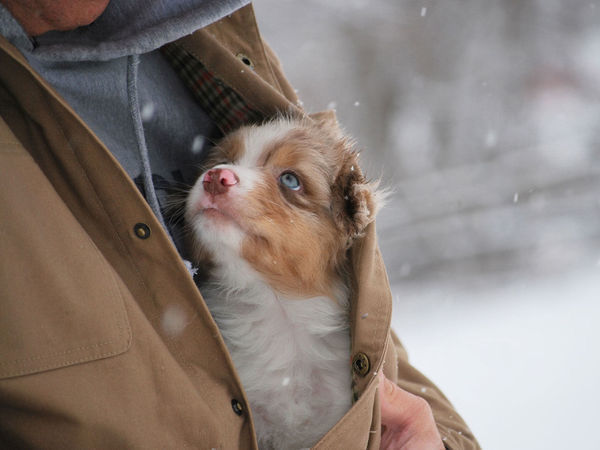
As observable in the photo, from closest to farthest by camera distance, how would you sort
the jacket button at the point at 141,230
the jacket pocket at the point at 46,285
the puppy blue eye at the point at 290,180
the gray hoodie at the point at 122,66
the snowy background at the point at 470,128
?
the jacket pocket at the point at 46,285 < the jacket button at the point at 141,230 < the gray hoodie at the point at 122,66 < the puppy blue eye at the point at 290,180 < the snowy background at the point at 470,128

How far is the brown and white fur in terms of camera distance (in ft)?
6.64

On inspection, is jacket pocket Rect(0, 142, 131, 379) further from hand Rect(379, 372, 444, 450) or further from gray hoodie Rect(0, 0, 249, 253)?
hand Rect(379, 372, 444, 450)

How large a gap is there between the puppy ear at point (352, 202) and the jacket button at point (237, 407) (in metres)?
0.81

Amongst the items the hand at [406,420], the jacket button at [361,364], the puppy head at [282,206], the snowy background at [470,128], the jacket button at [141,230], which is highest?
the snowy background at [470,128]

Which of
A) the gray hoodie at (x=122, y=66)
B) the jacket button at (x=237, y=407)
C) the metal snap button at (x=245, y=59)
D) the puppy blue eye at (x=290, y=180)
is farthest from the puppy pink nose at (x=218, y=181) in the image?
the jacket button at (x=237, y=407)

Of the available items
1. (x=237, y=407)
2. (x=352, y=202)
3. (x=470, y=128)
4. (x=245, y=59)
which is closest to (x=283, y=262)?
(x=352, y=202)

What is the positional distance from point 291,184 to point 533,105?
6.07 m

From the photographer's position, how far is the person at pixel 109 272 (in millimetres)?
1295

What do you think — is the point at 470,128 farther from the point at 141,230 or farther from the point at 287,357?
the point at 141,230

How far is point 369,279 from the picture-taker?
1907mm

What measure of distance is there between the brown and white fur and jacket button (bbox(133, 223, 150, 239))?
0.48 m

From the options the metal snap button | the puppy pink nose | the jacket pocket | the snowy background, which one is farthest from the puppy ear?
the snowy background

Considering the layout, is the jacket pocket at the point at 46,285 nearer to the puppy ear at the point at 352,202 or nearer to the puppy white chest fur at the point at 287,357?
the puppy white chest fur at the point at 287,357

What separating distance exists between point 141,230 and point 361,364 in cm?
86
